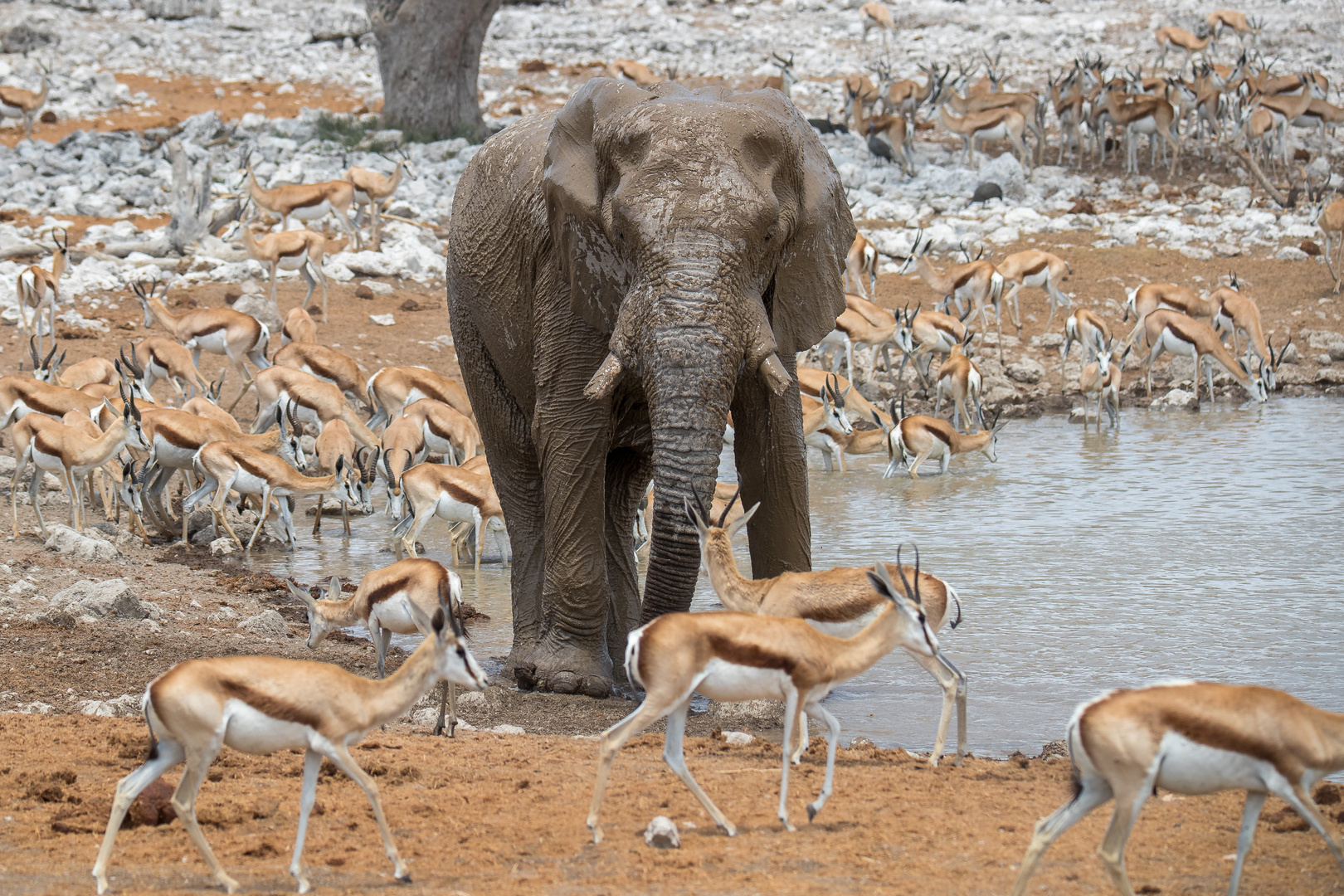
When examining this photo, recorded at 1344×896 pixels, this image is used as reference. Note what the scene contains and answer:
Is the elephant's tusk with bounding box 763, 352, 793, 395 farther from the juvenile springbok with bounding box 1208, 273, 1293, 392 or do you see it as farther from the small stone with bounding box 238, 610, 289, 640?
the juvenile springbok with bounding box 1208, 273, 1293, 392

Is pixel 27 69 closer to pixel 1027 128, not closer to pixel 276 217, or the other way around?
pixel 276 217

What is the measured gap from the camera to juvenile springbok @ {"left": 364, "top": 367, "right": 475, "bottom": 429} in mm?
14570

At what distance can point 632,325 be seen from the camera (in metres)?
5.80

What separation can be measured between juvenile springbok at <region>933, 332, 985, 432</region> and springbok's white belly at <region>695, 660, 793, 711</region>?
1195 centimetres

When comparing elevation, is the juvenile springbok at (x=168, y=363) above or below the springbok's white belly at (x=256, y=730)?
below

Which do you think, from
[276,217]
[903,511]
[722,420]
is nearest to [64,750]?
[722,420]

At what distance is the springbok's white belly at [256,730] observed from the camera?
437 centimetres

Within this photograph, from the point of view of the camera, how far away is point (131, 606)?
8336mm

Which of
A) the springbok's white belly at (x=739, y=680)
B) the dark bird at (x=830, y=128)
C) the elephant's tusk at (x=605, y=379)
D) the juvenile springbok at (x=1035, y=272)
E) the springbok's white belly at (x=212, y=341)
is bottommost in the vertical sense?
the springbok's white belly at (x=212, y=341)

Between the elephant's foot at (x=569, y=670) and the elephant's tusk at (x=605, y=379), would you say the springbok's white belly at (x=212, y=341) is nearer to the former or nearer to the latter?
the elephant's foot at (x=569, y=670)

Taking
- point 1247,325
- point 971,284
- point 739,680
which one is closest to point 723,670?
point 739,680

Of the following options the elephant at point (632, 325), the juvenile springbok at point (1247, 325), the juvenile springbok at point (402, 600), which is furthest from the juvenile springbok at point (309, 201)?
the juvenile springbok at point (402, 600)

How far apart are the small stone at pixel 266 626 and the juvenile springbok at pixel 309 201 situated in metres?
13.3

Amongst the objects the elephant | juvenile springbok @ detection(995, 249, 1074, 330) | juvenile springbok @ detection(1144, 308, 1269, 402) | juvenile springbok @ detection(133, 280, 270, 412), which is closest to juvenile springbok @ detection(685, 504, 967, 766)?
the elephant
